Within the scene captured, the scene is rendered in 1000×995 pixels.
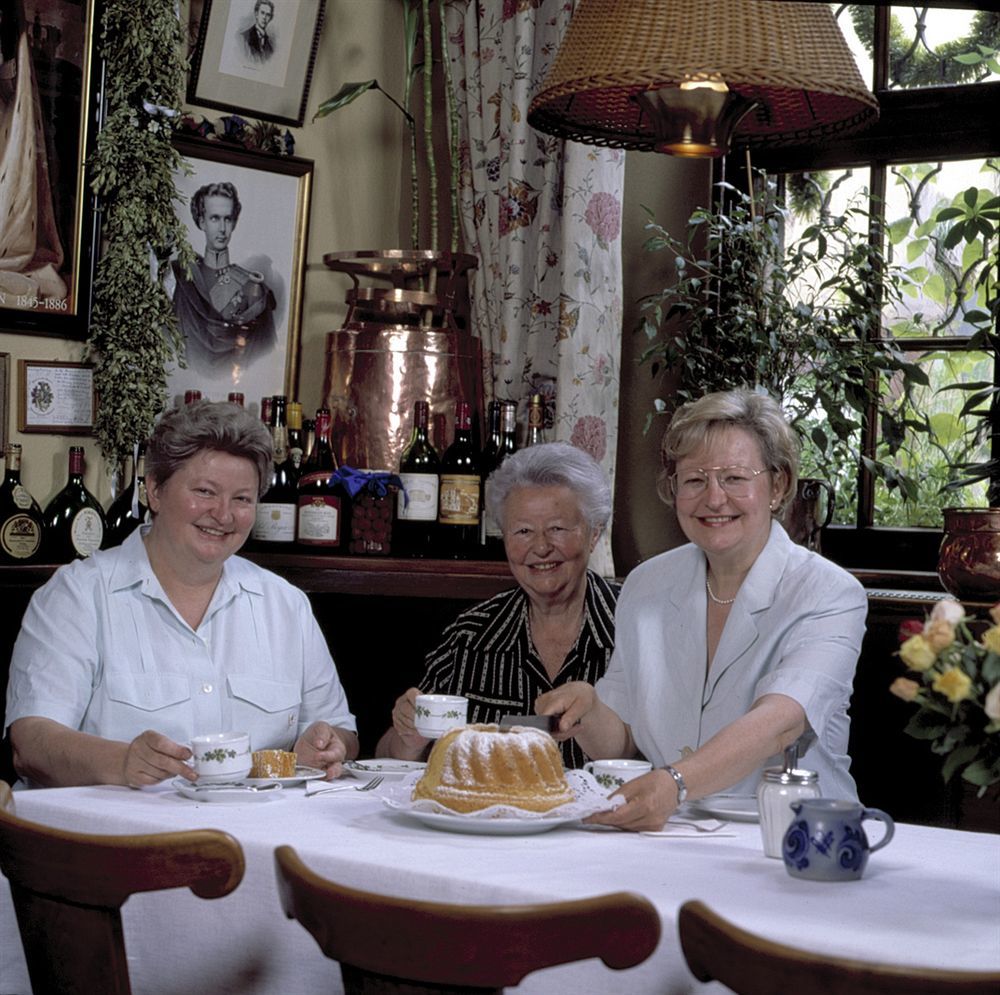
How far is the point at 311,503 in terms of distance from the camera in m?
3.55

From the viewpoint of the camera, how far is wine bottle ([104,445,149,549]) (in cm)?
350

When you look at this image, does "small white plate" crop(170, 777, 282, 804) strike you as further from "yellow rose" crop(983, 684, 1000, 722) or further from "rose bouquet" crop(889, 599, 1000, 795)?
"yellow rose" crop(983, 684, 1000, 722)

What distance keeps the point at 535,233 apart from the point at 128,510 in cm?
121

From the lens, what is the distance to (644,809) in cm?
200

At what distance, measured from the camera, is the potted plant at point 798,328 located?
3453mm

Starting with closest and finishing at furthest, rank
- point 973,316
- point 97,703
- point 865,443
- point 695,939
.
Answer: point 695,939 < point 97,703 < point 973,316 < point 865,443

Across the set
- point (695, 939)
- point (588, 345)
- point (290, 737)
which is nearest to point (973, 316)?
point (588, 345)

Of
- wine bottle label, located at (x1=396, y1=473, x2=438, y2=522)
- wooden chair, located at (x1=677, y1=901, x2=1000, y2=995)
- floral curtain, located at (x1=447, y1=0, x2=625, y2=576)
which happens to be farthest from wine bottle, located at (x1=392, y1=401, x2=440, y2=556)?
wooden chair, located at (x1=677, y1=901, x2=1000, y2=995)

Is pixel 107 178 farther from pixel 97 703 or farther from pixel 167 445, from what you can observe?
pixel 97 703

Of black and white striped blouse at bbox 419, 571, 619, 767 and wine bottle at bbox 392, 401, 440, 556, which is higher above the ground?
wine bottle at bbox 392, 401, 440, 556

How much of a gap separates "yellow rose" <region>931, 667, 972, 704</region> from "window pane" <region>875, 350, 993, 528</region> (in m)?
2.10

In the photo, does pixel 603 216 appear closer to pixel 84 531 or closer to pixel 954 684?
pixel 84 531

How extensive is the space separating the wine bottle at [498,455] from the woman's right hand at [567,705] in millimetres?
1091

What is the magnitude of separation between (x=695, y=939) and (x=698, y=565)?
1471 millimetres
